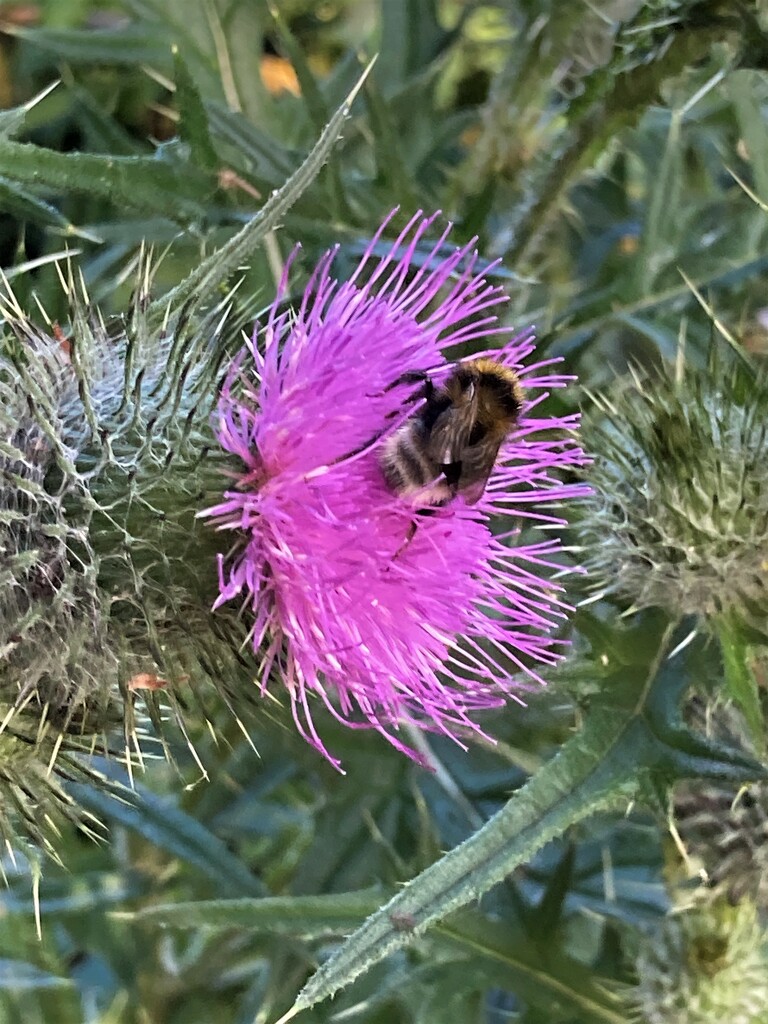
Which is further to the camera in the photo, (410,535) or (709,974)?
(709,974)

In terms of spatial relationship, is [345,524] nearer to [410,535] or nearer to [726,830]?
[410,535]

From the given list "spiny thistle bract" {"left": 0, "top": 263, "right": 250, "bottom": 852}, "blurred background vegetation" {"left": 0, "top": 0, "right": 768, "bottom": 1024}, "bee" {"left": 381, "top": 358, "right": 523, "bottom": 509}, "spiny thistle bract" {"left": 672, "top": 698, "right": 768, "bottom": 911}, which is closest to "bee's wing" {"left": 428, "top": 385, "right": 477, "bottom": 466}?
"bee" {"left": 381, "top": 358, "right": 523, "bottom": 509}

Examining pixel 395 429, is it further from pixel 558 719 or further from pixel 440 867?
pixel 558 719

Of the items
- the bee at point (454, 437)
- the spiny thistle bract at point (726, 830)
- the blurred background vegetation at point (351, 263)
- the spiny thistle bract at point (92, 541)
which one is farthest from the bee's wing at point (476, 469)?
the spiny thistle bract at point (726, 830)

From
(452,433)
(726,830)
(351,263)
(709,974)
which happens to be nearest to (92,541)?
(452,433)

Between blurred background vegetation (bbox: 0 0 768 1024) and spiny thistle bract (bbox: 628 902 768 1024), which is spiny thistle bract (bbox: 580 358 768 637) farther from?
spiny thistle bract (bbox: 628 902 768 1024)

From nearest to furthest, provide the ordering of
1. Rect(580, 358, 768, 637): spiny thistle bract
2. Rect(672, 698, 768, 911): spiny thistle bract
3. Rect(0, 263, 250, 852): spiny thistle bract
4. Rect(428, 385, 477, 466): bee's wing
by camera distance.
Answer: Rect(428, 385, 477, 466): bee's wing, Rect(0, 263, 250, 852): spiny thistle bract, Rect(580, 358, 768, 637): spiny thistle bract, Rect(672, 698, 768, 911): spiny thistle bract

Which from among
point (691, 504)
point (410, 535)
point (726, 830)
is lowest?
point (726, 830)
